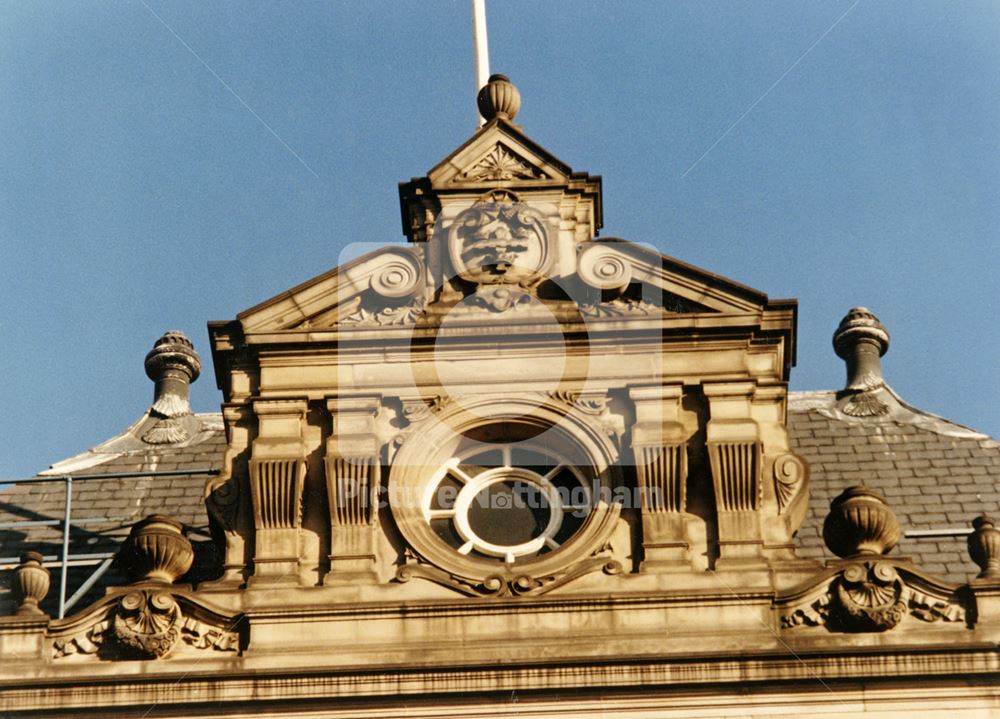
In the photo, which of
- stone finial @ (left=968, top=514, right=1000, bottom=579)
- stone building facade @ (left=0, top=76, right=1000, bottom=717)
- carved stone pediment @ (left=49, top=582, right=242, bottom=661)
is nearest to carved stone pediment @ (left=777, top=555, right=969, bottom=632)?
stone building facade @ (left=0, top=76, right=1000, bottom=717)

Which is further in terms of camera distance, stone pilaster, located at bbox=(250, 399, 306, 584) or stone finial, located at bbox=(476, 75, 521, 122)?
stone finial, located at bbox=(476, 75, 521, 122)

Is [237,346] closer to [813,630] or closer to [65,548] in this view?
[65,548]

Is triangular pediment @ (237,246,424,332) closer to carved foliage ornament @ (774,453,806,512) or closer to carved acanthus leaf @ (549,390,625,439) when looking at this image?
carved acanthus leaf @ (549,390,625,439)

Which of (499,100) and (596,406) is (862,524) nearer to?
(596,406)

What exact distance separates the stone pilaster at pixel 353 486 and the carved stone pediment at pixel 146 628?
118 centimetres

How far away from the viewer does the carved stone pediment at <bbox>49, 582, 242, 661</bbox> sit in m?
24.2

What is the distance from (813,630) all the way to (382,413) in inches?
194

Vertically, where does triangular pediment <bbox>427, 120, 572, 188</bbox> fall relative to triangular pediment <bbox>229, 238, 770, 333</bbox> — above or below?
above

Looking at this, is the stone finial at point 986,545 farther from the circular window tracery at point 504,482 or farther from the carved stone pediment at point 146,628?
the carved stone pediment at point 146,628

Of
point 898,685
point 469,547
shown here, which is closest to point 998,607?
point 898,685

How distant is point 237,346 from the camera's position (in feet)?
86.8

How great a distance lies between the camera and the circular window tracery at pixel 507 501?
25.4 m

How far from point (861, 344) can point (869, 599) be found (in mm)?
9493

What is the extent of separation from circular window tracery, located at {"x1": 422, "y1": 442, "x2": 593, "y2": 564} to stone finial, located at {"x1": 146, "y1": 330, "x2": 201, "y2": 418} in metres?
7.76
